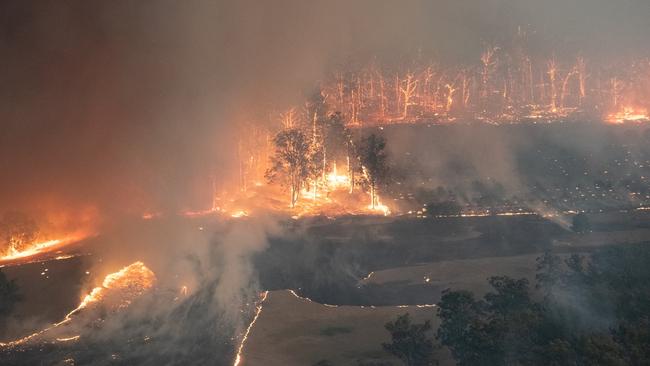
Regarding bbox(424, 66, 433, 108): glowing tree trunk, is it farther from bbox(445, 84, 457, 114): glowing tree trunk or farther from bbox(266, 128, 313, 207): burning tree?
bbox(266, 128, 313, 207): burning tree

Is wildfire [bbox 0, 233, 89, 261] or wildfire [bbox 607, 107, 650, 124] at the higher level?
wildfire [bbox 607, 107, 650, 124]

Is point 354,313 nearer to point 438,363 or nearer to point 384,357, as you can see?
point 384,357

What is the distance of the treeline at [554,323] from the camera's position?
2345 cm

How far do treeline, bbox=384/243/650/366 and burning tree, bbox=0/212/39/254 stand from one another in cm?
4186

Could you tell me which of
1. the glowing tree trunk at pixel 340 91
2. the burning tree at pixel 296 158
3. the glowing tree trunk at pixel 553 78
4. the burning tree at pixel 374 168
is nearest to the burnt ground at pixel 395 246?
the burning tree at pixel 374 168

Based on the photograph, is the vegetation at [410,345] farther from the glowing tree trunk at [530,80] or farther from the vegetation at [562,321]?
the glowing tree trunk at [530,80]

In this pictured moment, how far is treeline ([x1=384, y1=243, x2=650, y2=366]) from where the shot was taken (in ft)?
76.9

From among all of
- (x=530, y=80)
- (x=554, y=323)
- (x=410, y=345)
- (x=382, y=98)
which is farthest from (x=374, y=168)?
(x=530, y=80)

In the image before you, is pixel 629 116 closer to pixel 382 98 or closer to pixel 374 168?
pixel 382 98

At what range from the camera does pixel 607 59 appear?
403ft

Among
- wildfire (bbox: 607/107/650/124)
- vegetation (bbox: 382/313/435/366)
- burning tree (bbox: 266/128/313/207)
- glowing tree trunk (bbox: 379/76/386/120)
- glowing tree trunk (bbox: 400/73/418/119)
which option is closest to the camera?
vegetation (bbox: 382/313/435/366)

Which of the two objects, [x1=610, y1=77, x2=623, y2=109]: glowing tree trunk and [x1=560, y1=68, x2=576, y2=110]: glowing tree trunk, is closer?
[x1=610, y1=77, x2=623, y2=109]: glowing tree trunk

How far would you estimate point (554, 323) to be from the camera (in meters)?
28.0

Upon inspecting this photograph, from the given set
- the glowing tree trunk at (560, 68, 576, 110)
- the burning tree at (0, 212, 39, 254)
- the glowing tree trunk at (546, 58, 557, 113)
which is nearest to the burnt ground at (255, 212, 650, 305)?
the burning tree at (0, 212, 39, 254)
